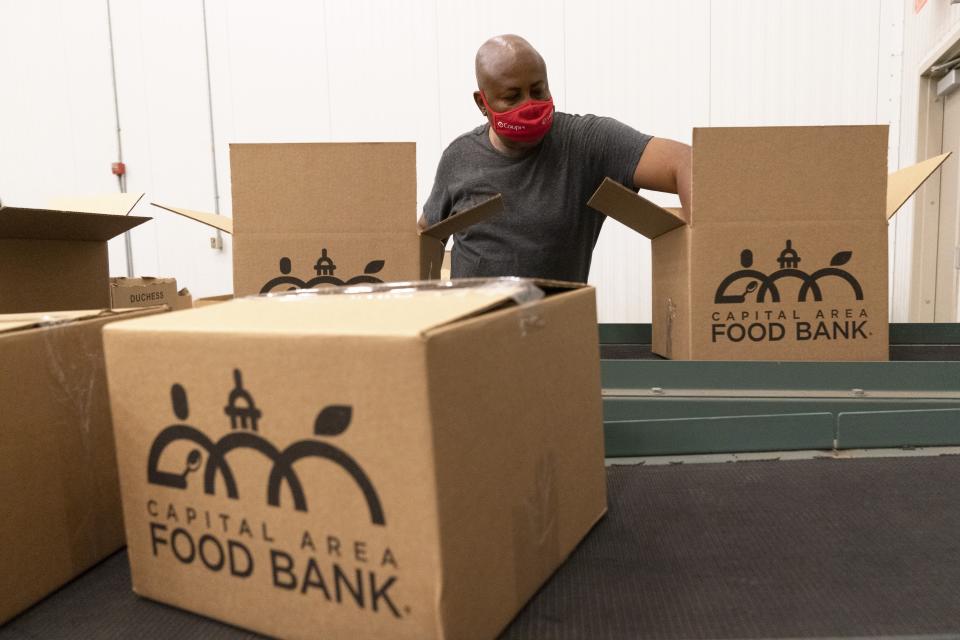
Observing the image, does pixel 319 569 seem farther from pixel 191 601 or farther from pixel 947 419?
pixel 947 419

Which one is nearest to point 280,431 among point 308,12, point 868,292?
point 868,292

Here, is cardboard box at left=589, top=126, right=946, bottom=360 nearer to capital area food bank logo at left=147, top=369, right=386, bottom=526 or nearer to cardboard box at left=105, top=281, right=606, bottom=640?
cardboard box at left=105, top=281, right=606, bottom=640

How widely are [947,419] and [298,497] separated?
2.48ft

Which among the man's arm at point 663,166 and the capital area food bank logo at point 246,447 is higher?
the man's arm at point 663,166

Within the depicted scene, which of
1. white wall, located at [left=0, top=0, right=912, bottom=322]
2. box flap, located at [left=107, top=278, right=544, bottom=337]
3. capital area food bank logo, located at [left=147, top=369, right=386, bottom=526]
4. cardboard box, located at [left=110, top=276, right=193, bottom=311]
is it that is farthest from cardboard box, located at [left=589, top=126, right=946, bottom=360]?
white wall, located at [left=0, top=0, right=912, bottom=322]

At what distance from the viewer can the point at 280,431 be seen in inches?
15.7

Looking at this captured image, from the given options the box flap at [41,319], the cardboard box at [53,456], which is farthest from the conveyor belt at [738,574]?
the box flap at [41,319]

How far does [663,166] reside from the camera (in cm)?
126

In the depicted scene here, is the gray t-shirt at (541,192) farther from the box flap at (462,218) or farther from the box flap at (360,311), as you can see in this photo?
the box flap at (360,311)

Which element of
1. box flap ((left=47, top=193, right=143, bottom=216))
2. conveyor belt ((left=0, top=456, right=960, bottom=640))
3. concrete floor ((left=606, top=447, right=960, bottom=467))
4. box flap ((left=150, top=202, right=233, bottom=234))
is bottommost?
conveyor belt ((left=0, top=456, right=960, bottom=640))

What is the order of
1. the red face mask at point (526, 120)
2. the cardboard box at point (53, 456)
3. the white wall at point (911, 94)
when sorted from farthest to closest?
the white wall at point (911, 94), the red face mask at point (526, 120), the cardboard box at point (53, 456)

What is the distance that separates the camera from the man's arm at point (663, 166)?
1179 mm

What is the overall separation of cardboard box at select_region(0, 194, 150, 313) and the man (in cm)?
76

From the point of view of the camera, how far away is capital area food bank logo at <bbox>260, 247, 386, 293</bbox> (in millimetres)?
1089
